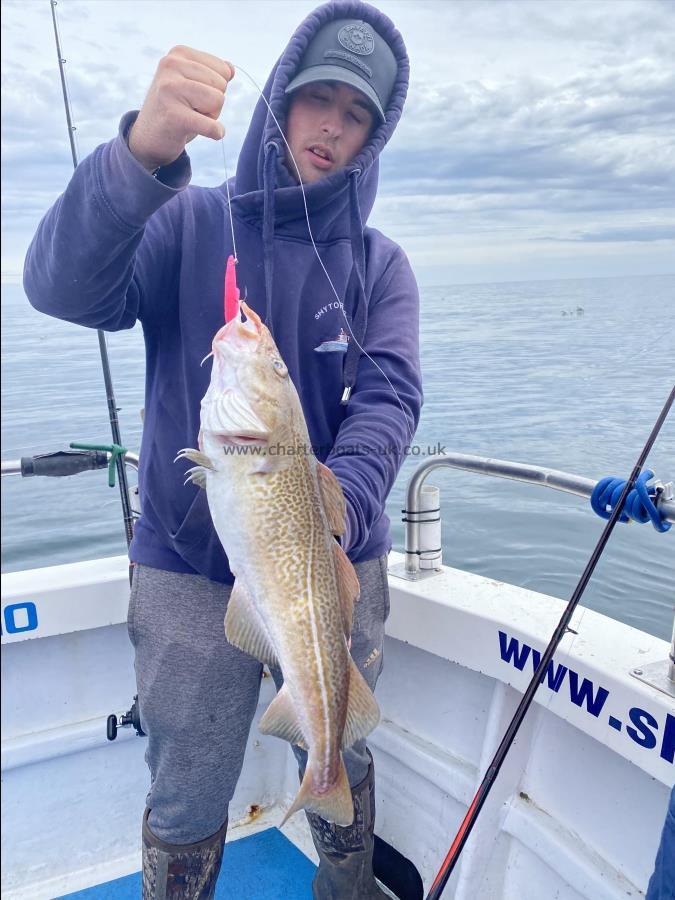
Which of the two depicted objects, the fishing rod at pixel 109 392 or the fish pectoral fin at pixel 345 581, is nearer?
the fish pectoral fin at pixel 345 581

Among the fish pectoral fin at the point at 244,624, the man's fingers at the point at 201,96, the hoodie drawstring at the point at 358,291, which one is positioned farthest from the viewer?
the hoodie drawstring at the point at 358,291

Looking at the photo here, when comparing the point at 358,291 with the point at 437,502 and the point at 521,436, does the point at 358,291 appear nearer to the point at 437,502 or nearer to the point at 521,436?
the point at 437,502

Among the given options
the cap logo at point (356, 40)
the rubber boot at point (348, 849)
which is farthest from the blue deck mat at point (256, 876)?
the cap logo at point (356, 40)

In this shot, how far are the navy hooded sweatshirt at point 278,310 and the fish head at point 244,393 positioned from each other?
0.38 metres

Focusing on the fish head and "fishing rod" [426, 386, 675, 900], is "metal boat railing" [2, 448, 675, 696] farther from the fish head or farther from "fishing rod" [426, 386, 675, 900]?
the fish head

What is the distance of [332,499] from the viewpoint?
6.05 feet

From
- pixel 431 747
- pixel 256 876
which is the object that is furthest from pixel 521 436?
pixel 256 876

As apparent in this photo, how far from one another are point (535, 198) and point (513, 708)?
389 cm

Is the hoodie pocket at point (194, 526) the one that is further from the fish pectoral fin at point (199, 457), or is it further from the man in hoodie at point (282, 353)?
the fish pectoral fin at point (199, 457)

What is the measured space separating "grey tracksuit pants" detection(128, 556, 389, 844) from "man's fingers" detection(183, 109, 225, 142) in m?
1.31

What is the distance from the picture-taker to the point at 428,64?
10.3 ft

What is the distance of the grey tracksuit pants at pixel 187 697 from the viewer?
2.11 metres

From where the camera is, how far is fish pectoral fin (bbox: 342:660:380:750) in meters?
1.82

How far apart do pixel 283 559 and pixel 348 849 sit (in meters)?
1.42
